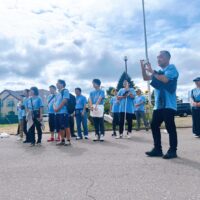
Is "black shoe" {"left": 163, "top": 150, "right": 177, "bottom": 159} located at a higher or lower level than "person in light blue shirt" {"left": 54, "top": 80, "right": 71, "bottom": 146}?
lower

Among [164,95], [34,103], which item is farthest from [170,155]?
[34,103]

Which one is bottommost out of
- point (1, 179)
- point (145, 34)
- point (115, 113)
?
point (1, 179)

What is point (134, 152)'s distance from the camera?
709 centimetres

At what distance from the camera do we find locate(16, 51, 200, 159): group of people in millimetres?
6227

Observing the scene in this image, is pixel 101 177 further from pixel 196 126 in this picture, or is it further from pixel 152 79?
pixel 196 126

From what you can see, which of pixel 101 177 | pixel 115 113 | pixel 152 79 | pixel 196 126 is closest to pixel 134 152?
pixel 152 79

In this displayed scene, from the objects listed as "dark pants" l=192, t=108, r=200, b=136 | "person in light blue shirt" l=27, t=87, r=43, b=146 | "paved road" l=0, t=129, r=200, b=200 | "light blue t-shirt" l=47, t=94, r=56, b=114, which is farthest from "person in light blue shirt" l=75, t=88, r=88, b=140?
"paved road" l=0, t=129, r=200, b=200

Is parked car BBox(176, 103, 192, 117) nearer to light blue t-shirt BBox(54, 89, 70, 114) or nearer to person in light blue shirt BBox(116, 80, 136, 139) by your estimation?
person in light blue shirt BBox(116, 80, 136, 139)

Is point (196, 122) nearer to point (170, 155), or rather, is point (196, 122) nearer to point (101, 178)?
point (170, 155)

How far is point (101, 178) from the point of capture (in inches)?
180

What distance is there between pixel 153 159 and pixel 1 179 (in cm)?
270

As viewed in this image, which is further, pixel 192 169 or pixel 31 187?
pixel 192 169

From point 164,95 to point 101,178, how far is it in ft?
7.87

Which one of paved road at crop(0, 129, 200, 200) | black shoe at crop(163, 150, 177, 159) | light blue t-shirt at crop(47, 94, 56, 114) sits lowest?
paved road at crop(0, 129, 200, 200)
